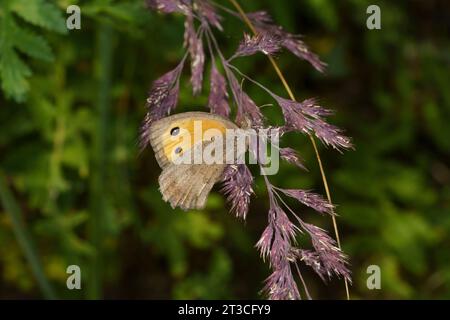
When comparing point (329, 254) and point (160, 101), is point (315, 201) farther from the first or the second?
point (160, 101)

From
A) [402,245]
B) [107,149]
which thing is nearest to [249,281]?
[402,245]

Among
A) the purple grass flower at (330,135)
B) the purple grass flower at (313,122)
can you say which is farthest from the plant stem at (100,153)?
the purple grass flower at (330,135)

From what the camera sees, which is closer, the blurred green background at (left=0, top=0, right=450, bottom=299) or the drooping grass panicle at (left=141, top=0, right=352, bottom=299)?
the drooping grass panicle at (left=141, top=0, right=352, bottom=299)

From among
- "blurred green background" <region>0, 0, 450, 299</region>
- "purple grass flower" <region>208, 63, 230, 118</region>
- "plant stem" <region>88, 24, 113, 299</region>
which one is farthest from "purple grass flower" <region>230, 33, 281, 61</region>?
"plant stem" <region>88, 24, 113, 299</region>

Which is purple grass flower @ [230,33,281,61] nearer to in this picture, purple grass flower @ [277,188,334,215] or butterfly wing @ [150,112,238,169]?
butterfly wing @ [150,112,238,169]

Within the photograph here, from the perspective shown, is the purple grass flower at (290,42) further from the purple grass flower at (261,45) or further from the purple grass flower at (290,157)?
the purple grass flower at (290,157)

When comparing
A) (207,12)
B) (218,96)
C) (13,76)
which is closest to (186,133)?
(218,96)
